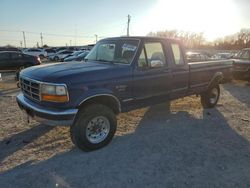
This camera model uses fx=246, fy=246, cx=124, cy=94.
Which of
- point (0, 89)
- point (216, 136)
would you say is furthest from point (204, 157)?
point (0, 89)

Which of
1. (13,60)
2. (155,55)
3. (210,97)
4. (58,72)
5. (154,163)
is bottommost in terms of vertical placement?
(154,163)

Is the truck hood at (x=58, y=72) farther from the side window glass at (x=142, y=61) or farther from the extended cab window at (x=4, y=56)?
the extended cab window at (x=4, y=56)

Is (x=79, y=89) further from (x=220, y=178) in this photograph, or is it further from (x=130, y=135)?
(x=220, y=178)

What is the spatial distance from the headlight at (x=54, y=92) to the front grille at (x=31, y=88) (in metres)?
0.20

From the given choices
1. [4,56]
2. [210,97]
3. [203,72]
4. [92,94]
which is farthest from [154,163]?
[4,56]

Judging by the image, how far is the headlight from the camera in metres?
3.98

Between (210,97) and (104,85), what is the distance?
445cm

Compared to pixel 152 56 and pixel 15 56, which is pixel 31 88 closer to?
pixel 152 56

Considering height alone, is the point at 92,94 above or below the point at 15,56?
above

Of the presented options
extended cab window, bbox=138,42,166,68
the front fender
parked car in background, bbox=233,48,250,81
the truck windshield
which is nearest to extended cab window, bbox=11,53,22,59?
the truck windshield

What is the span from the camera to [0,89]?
36.2ft

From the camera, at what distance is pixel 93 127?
464cm

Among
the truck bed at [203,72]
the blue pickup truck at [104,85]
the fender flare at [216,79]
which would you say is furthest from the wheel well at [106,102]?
the fender flare at [216,79]

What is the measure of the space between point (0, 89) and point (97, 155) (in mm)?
8390
